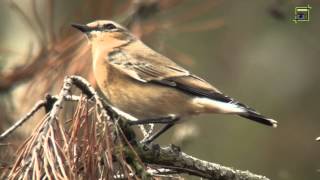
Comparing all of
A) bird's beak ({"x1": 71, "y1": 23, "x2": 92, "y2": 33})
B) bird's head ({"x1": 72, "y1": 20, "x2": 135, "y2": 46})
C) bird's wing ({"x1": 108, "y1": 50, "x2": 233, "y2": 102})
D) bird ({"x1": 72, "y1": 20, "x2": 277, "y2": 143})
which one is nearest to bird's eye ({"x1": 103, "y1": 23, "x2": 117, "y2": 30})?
bird's head ({"x1": 72, "y1": 20, "x2": 135, "y2": 46})

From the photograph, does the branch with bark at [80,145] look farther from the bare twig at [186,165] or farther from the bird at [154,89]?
the bird at [154,89]

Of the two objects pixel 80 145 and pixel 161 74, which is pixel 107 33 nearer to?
pixel 161 74

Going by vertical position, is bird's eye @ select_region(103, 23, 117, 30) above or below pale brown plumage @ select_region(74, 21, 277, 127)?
above

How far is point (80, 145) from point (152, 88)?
167cm

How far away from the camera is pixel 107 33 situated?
5.50 meters

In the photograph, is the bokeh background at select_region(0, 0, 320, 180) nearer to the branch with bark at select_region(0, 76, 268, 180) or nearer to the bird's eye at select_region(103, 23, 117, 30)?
the bird's eye at select_region(103, 23, 117, 30)

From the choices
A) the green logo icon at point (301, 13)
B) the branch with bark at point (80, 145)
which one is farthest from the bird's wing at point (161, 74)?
the green logo icon at point (301, 13)

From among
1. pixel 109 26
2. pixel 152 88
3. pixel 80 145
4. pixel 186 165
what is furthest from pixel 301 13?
pixel 80 145

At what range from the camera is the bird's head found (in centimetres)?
542

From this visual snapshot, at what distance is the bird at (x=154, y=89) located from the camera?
4.73 meters

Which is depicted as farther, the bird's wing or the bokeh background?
the bokeh background

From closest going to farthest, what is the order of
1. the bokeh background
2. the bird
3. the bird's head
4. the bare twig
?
1. the bare twig
2. the bird
3. the bird's head
4. the bokeh background

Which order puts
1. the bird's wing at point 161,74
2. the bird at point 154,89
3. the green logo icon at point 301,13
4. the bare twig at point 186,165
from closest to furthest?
the bare twig at point 186,165
the bird at point 154,89
the bird's wing at point 161,74
the green logo icon at point 301,13

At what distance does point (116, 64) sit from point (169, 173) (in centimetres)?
139
